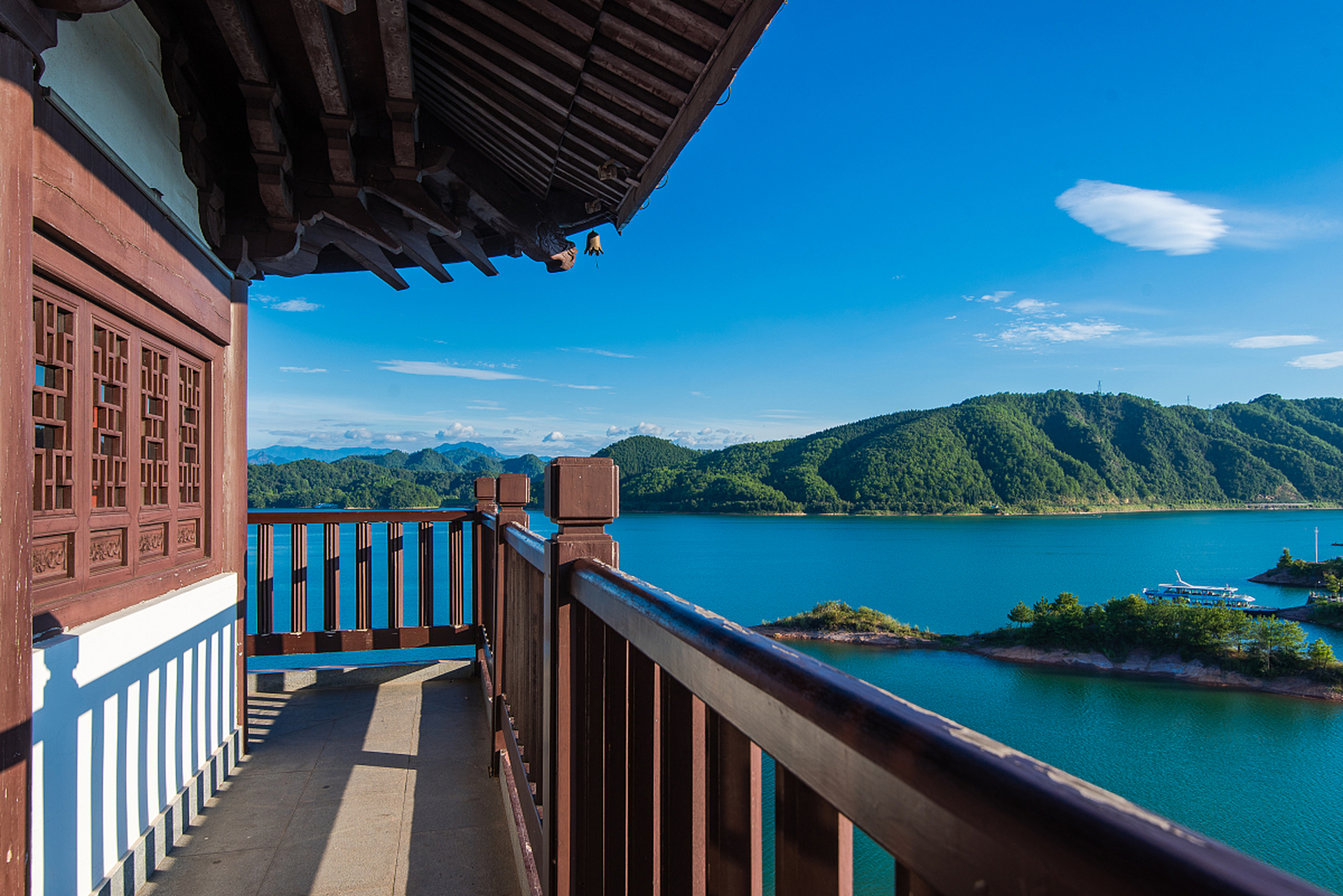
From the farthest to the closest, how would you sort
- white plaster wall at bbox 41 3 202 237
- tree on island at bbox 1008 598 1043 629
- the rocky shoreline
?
tree on island at bbox 1008 598 1043 629
the rocky shoreline
white plaster wall at bbox 41 3 202 237

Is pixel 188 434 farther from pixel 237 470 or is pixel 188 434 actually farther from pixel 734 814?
pixel 734 814

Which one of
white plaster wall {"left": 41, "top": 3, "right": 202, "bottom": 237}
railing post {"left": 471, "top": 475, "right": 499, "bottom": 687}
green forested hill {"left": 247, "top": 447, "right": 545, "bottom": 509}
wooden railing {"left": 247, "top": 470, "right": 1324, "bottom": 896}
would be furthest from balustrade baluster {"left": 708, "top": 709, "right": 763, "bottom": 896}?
green forested hill {"left": 247, "top": 447, "right": 545, "bottom": 509}

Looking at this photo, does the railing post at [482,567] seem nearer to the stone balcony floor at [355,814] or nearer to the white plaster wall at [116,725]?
the stone balcony floor at [355,814]

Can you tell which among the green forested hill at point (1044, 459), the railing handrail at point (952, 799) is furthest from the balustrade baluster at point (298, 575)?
the green forested hill at point (1044, 459)

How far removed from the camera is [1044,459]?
8200 centimetres

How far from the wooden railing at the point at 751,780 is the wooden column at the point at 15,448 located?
1.07m

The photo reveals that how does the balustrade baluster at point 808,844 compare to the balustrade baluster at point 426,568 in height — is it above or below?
above

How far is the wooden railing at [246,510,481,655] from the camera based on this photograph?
4.30m

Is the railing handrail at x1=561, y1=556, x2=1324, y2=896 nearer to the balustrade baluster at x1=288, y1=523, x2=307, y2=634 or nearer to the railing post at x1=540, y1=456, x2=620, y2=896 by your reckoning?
the railing post at x1=540, y1=456, x2=620, y2=896

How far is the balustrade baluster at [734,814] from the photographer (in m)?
0.73

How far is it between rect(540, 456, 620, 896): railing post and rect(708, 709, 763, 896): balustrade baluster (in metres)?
0.71

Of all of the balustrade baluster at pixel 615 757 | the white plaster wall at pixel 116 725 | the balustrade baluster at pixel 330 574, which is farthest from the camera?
the balustrade baluster at pixel 330 574

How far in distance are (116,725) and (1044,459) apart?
90985 millimetres

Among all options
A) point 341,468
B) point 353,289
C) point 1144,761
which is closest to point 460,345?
point 353,289
